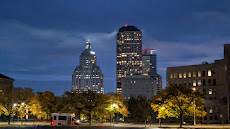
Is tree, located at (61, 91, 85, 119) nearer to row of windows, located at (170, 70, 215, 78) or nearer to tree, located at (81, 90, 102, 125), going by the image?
tree, located at (81, 90, 102, 125)

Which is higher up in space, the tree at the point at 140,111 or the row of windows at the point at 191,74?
the row of windows at the point at 191,74

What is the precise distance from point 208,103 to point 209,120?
763 centimetres

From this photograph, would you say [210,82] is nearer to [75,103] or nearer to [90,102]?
[90,102]

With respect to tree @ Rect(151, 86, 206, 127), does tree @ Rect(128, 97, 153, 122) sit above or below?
below

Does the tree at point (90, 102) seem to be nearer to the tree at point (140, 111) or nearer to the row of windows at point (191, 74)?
the tree at point (140, 111)

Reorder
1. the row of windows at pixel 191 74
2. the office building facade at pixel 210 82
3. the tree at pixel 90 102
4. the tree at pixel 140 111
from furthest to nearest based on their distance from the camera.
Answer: the row of windows at pixel 191 74
the office building facade at pixel 210 82
the tree at pixel 140 111
the tree at pixel 90 102

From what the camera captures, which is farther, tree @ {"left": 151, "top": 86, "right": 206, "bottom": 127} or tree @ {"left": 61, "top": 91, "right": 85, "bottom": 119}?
tree @ {"left": 61, "top": 91, "right": 85, "bottom": 119}

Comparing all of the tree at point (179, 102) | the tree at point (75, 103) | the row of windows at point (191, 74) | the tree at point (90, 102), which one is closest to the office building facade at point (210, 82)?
the row of windows at point (191, 74)

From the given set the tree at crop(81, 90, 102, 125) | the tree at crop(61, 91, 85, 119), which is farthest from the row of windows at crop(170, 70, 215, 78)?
the tree at crop(61, 91, 85, 119)

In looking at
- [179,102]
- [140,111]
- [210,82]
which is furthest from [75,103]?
[210,82]

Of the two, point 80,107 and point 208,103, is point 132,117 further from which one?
point 80,107

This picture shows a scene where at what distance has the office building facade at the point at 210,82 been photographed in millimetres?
132275

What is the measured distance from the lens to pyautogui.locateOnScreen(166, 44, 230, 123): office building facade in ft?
434

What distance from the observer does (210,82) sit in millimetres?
146000
